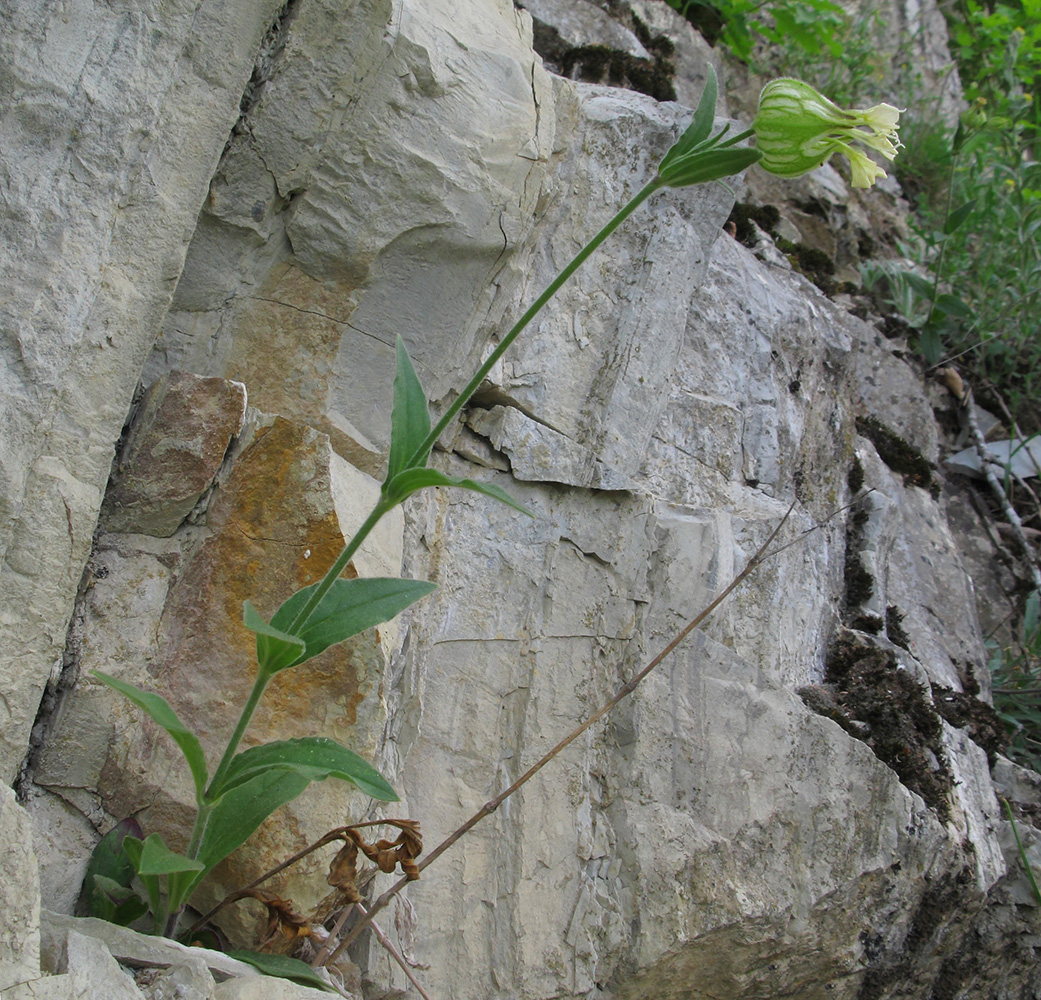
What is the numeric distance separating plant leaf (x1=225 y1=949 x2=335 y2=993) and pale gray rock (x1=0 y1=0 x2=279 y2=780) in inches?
21.9

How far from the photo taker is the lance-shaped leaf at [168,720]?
5.21 ft

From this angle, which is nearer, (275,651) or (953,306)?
(275,651)

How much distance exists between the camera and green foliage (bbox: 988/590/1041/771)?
11.5ft

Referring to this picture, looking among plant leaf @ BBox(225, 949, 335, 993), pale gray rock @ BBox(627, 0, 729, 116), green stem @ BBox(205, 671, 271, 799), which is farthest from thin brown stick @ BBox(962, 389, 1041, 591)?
green stem @ BBox(205, 671, 271, 799)

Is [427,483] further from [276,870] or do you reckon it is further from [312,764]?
[276,870]

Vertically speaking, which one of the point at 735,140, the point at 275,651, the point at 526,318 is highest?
the point at 735,140

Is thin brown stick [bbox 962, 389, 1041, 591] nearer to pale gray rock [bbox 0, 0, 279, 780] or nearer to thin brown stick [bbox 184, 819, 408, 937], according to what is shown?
thin brown stick [bbox 184, 819, 408, 937]

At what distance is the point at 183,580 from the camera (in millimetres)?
2059

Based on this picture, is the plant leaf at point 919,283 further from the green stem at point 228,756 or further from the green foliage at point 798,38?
the green stem at point 228,756

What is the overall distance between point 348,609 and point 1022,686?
9.93ft

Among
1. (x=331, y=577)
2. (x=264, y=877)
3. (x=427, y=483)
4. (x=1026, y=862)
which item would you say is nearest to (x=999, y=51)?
(x=1026, y=862)

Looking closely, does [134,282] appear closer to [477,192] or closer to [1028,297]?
[477,192]

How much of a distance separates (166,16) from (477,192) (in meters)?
0.79

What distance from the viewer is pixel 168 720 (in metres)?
1.61
